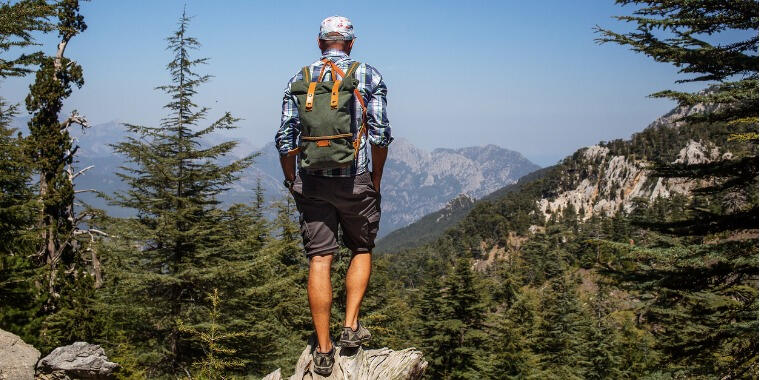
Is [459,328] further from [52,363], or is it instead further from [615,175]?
[615,175]

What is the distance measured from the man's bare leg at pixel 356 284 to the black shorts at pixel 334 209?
0.41 ft

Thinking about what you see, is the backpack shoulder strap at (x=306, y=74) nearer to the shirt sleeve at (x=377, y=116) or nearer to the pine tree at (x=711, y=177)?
the shirt sleeve at (x=377, y=116)

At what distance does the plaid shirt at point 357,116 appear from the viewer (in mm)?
4098

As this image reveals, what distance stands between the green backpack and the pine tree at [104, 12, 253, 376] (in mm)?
8737

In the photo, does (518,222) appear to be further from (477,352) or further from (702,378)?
(702,378)

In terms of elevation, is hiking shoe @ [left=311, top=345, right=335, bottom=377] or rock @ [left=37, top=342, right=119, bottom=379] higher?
hiking shoe @ [left=311, top=345, right=335, bottom=377]

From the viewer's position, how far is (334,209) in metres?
4.40

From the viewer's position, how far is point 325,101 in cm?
A: 388

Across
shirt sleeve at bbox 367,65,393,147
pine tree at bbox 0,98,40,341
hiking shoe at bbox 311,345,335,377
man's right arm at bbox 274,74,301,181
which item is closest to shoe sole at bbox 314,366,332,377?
hiking shoe at bbox 311,345,335,377

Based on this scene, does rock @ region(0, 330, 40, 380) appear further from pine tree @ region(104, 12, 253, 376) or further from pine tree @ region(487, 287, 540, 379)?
pine tree @ region(487, 287, 540, 379)

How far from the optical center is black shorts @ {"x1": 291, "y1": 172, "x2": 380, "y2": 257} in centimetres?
420

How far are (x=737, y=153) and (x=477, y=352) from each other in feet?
52.1

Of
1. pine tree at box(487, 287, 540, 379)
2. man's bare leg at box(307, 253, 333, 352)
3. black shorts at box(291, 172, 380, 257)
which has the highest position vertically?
black shorts at box(291, 172, 380, 257)

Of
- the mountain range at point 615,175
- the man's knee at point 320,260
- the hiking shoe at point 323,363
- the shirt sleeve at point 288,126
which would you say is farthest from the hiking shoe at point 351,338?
the mountain range at point 615,175
